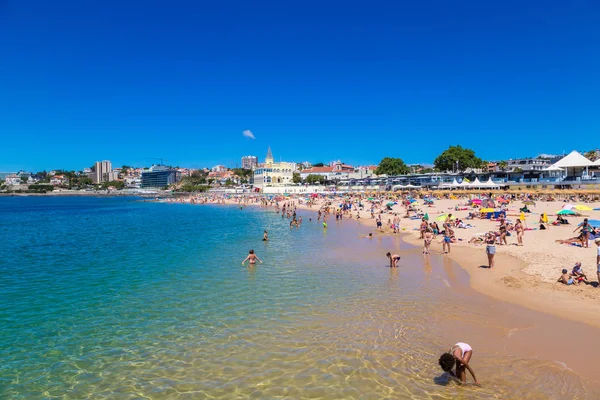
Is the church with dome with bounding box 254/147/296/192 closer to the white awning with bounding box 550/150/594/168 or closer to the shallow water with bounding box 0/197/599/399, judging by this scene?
the white awning with bounding box 550/150/594/168

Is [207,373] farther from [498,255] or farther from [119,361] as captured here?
[498,255]

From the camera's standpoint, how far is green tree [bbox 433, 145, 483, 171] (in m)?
91.2

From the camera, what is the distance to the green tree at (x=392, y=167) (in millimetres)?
109812

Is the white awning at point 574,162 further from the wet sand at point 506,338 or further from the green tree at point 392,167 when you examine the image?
the green tree at point 392,167

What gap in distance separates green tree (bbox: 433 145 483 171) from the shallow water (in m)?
84.3

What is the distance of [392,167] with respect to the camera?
4341 inches

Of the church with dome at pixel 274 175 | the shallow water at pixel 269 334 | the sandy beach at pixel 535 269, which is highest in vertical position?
the church with dome at pixel 274 175

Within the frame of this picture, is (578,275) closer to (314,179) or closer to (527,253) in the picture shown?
(527,253)

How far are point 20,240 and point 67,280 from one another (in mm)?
17819

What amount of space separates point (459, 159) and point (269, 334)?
9364 cm

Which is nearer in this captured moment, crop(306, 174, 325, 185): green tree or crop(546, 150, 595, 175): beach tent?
crop(546, 150, 595, 175): beach tent

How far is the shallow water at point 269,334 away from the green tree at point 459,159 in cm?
8429

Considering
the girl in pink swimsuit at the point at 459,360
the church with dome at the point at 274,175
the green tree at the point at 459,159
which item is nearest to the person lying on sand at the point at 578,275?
the girl in pink swimsuit at the point at 459,360

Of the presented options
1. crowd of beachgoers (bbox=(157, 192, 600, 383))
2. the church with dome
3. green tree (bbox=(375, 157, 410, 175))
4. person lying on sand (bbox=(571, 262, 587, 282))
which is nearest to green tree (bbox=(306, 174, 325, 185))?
the church with dome
